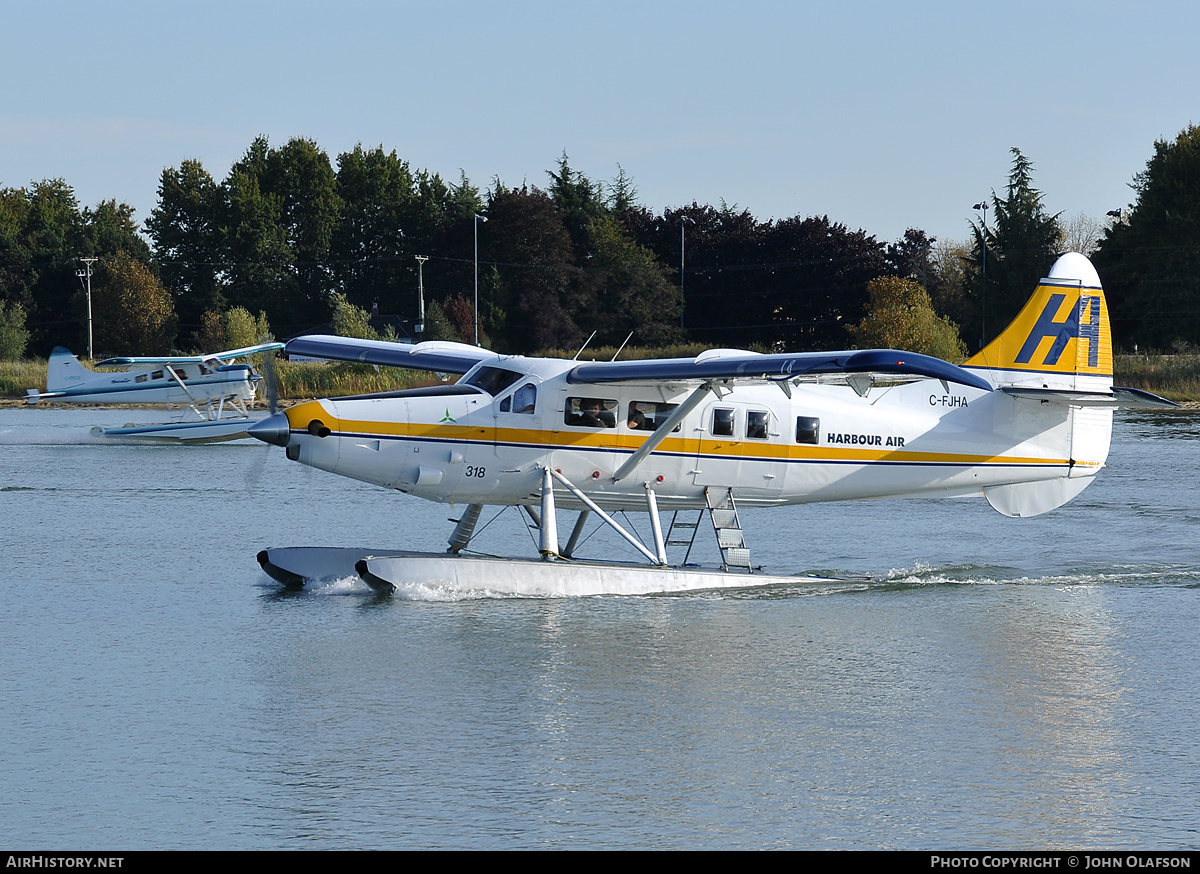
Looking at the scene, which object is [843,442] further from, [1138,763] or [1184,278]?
[1184,278]

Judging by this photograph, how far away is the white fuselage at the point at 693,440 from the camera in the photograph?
12.6 metres

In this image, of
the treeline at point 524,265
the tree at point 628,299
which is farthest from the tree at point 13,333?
the tree at point 628,299

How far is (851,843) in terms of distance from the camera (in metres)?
6.68

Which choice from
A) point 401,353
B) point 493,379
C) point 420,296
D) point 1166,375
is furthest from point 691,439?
point 420,296

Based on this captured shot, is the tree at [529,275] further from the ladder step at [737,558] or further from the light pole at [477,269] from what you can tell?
the ladder step at [737,558]

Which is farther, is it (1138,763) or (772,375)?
(772,375)

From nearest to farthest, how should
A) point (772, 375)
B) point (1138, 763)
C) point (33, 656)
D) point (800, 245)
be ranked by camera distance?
point (1138, 763) → point (33, 656) → point (772, 375) → point (800, 245)

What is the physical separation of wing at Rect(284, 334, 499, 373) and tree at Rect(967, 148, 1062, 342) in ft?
157

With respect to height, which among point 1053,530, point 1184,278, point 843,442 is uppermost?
point 1184,278

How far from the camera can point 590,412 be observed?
13.2 m

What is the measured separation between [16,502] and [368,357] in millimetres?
9580

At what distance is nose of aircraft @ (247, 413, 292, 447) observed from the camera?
12.0 m

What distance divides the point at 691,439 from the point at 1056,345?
14.4 feet

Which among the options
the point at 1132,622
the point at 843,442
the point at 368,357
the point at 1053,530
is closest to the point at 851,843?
the point at 1132,622
